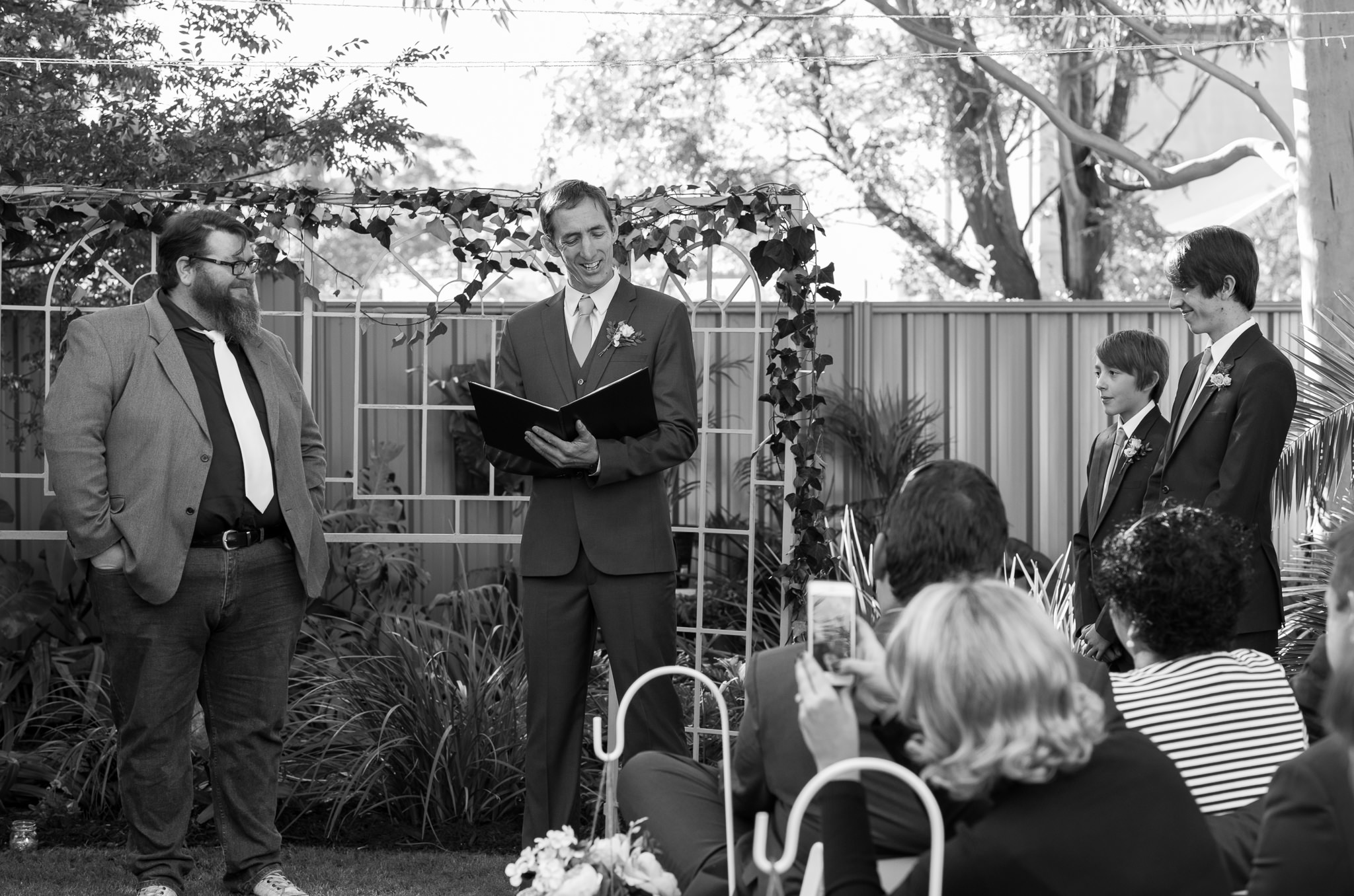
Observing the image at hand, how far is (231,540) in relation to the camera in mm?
3525

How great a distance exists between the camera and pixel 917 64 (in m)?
13.1

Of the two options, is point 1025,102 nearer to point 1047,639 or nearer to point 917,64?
point 917,64

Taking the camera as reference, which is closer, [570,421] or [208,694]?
[570,421]

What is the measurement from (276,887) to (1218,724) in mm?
2495

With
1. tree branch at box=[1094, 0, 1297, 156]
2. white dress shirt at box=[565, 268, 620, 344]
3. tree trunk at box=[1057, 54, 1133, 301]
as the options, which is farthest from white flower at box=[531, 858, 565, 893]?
tree trunk at box=[1057, 54, 1133, 301]

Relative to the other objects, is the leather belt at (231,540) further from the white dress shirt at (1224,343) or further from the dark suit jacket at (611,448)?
the white dress shirt at (1224,343)

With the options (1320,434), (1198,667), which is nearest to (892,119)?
(1320,434)

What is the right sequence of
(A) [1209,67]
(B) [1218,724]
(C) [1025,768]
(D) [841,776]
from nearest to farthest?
1. (C) [1025,768]
2. (D) [841,776]
3. (B) [1218,724]
4. (A) [1209,67]

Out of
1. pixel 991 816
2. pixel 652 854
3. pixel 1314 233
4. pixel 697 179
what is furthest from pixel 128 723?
pixel 697 179

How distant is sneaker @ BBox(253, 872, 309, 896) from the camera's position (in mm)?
3551

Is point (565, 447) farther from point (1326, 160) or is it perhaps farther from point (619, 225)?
point (1326, 160)

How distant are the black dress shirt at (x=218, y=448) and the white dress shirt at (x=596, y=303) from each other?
2.85 feet

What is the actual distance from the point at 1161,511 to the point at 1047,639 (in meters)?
0.86

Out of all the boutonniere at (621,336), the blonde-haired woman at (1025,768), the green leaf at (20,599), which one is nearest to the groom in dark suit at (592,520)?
the boutonniere at (621,336)
